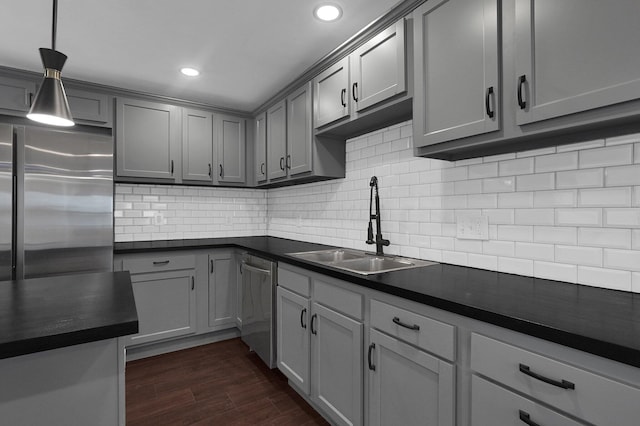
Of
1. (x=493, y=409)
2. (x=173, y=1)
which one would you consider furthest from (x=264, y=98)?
(x=493, y=409)

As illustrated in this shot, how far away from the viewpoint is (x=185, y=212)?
3559 millimetres

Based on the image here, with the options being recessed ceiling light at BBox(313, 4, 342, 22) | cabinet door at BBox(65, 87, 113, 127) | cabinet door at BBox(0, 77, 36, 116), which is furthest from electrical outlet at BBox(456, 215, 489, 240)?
cabinet door at BBox(0, 77, 36, 116)

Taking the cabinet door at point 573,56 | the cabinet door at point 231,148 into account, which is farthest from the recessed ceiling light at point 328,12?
the cabinet door at point 231,148

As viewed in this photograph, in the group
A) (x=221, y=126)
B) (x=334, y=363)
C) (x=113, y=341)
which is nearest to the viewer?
(x=113, y=341)

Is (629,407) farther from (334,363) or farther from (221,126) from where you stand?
(221,126)

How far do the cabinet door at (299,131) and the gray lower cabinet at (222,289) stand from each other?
43.0 inches

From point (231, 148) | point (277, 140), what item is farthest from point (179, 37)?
point (231, 148)

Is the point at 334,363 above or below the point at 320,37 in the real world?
below

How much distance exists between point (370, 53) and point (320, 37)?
0.40 meters

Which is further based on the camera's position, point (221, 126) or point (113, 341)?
point (221, 126)

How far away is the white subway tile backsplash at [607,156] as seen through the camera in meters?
1.24

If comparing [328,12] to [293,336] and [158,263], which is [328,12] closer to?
[293,336]

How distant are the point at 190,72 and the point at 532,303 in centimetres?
276

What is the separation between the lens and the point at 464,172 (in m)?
1.81
